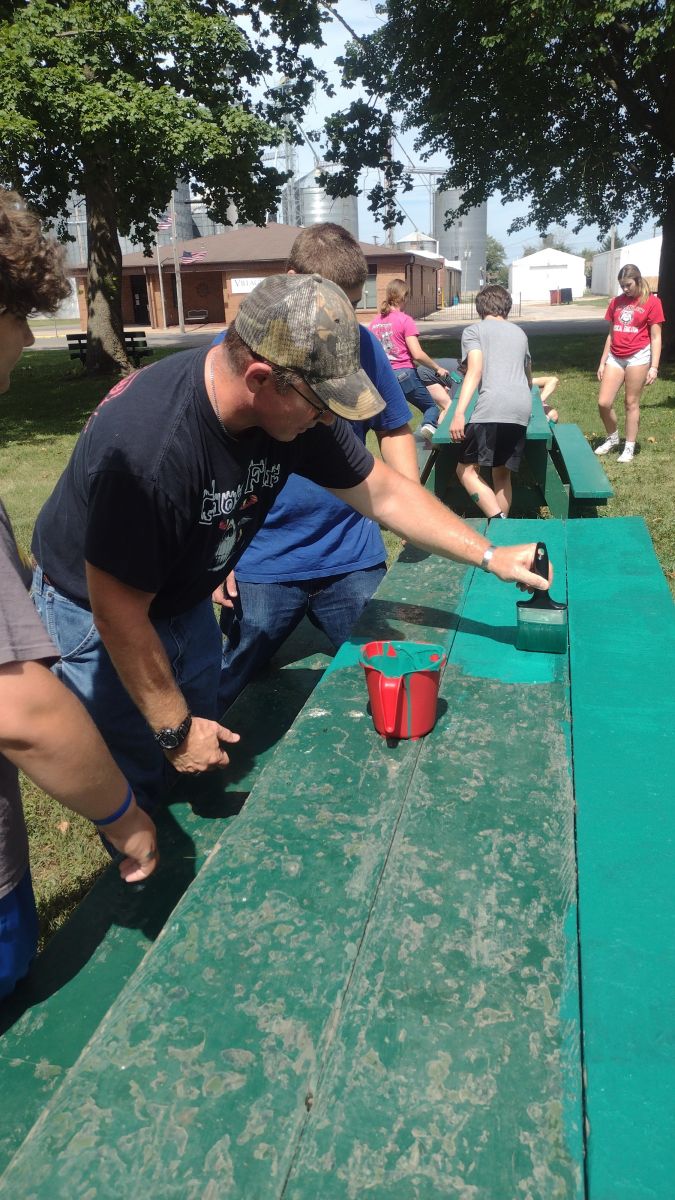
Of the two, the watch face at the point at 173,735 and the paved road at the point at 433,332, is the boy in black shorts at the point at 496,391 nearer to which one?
the watch face at the point at 173,735

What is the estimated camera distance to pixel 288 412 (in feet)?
6.14

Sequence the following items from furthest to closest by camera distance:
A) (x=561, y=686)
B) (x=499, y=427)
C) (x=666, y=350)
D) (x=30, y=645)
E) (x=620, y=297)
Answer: (x=666, y=350) < (x=620, y=297) < (x=499, y=427) < (x=561, y=686) < (x=30, y=645)

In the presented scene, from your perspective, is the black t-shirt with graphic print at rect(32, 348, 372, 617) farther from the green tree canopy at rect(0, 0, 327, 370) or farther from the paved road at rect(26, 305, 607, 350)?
the paved road at rect(26, 305, 607, 350)

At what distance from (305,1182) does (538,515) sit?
626 centimetres

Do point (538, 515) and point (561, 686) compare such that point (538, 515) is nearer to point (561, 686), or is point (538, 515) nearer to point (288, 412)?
point (561, 686)

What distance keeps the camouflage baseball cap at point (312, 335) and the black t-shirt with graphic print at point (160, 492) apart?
195 millimetres

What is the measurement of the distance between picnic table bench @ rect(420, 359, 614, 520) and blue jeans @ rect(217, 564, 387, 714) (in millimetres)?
2025

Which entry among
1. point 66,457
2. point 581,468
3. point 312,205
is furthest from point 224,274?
point 581,468

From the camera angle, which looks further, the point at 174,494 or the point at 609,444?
the point at 609,444

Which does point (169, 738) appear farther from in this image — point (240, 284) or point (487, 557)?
point (240, 284)

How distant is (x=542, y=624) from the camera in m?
2.42

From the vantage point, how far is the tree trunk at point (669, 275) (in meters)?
17.2

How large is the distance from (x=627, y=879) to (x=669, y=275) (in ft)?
59.7

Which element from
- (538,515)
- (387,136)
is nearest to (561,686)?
(538,515)
